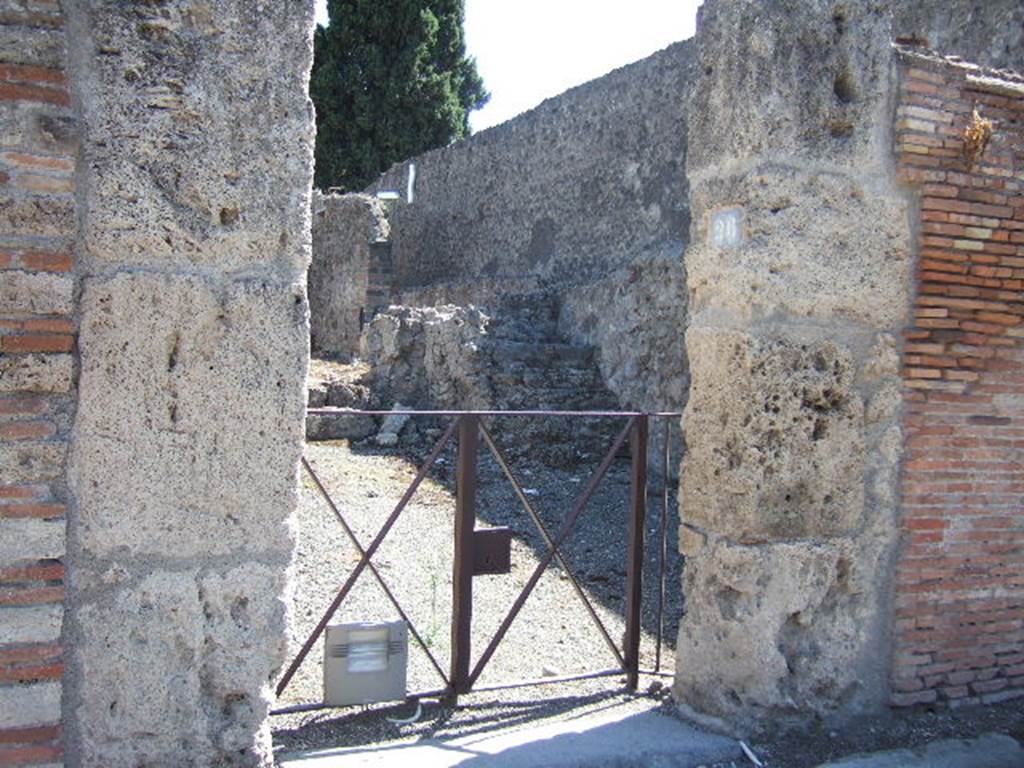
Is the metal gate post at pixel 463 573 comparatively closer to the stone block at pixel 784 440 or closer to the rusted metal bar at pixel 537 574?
the rusted metal bar at pixel 537 574

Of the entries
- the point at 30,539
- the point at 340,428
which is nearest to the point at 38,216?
the point at 30,539

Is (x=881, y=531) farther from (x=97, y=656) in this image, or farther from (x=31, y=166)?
(x=31, y=166)

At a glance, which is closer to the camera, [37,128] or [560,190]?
[37,128]

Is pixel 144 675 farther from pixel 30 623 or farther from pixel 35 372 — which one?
pixel 35 372

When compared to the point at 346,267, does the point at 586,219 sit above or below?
above

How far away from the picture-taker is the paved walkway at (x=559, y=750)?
308 centimetres

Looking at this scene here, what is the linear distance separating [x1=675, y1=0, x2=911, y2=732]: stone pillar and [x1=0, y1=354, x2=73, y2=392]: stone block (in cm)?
217

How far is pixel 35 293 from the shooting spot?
2.24m

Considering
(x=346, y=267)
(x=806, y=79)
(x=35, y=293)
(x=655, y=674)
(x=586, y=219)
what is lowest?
(x=655, y=674)

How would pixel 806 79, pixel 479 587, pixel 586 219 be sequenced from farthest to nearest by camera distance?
1. pixel 586 219
2. pixel 479 587
3. pixel 806 79

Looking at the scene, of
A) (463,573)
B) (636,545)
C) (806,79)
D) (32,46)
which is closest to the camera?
(32,46)

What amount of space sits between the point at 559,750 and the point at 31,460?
1.91m

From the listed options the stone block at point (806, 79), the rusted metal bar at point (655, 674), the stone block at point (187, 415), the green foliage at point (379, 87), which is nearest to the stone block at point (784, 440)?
the stone block at point (806, 79)

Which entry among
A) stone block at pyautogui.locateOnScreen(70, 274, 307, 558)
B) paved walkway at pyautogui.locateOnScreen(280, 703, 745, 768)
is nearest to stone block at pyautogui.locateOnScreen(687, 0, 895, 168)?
stone block at pyautogui.locateOnScreen(70, 274, 307, 558)
